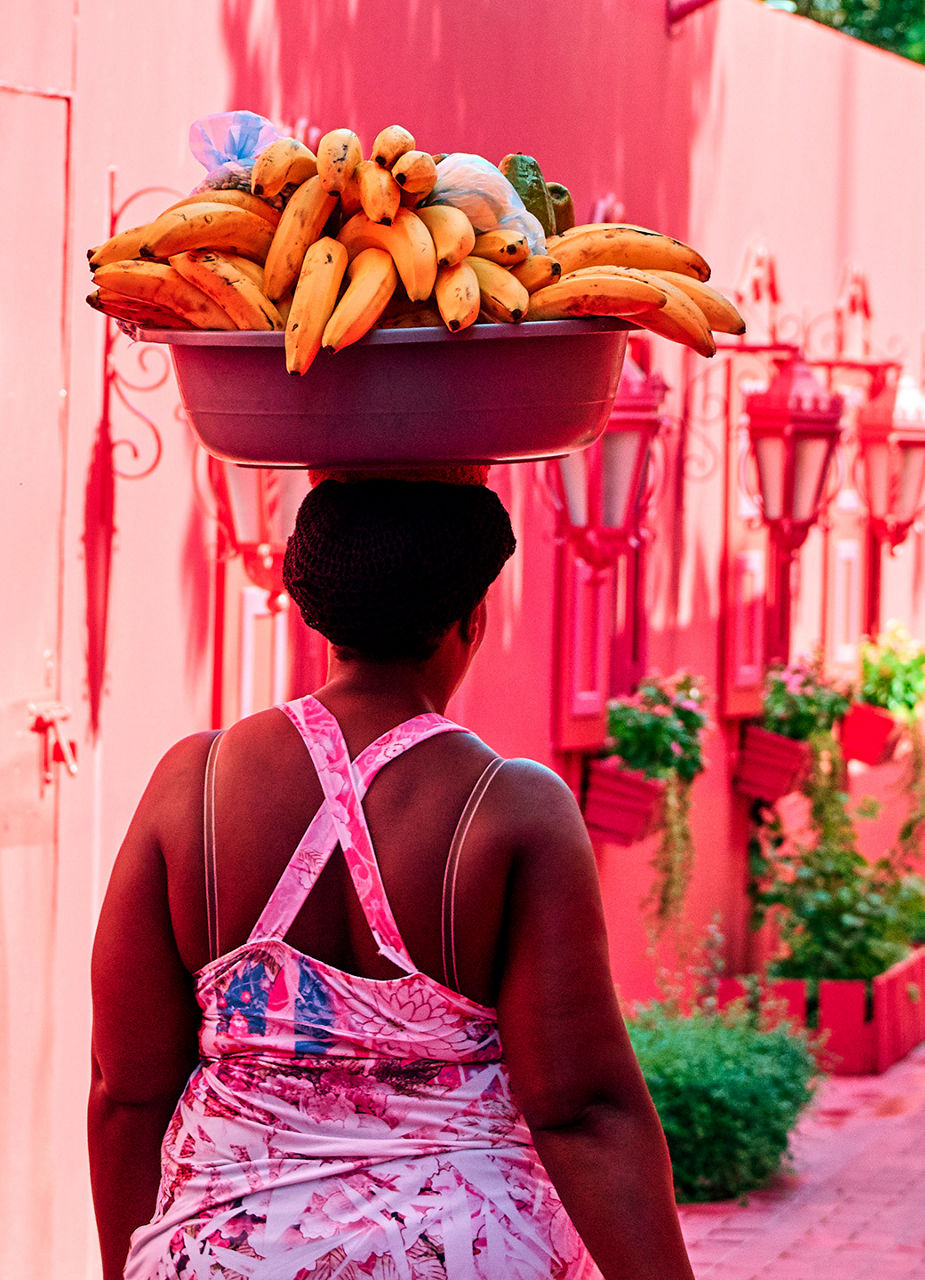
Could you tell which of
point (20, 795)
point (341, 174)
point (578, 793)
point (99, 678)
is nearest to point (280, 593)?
point (99, 678)

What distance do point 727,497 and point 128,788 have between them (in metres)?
3.69

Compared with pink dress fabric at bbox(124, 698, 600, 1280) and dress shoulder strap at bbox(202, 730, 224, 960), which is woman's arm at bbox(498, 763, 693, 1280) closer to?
pink dress fabric at bbox(124, 698, 600, 1280)

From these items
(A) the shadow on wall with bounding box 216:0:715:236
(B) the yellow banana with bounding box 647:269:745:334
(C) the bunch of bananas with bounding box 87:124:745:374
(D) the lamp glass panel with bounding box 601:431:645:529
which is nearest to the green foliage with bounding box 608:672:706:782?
(D) the lamp glass panel with bounding box 601:431:645:529

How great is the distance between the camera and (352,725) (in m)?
2.13

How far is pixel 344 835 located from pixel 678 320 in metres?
0.74

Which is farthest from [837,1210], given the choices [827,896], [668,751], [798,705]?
[798,705]

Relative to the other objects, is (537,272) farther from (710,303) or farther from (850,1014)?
(850,1014)

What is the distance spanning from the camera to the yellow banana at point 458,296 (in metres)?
2.03

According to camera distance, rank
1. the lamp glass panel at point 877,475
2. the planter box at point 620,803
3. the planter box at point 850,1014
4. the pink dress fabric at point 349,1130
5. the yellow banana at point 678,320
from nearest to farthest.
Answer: the pink dress fabric at point 349,1130
the yellow banana at point 678,320
the planter box at point 620,803
the planter box at point 850,1014
the lamp glass panel at point 877,475

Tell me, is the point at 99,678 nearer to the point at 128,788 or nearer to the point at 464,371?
the point at 128,788

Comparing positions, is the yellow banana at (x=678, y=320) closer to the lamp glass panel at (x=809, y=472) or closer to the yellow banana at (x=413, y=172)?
the yellow banana at (x=413, y=172)

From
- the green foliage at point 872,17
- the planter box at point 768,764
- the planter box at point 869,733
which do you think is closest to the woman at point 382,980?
the planter box at point 768,764

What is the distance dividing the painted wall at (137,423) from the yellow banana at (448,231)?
2.21 metres

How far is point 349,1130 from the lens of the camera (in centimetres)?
201
